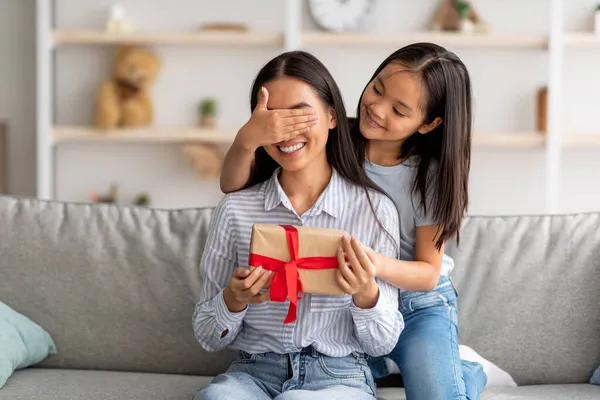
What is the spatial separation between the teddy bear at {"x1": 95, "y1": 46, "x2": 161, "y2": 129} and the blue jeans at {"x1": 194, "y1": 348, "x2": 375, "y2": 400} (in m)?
3.06

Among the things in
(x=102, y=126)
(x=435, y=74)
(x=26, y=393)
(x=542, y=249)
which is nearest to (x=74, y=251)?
(x=26, y=393)

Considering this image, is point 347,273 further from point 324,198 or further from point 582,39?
point 582,39

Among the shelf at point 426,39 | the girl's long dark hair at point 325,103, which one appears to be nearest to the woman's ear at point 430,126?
the girl's long dark hair at point 325,103

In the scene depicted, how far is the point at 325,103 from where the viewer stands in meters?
1.78

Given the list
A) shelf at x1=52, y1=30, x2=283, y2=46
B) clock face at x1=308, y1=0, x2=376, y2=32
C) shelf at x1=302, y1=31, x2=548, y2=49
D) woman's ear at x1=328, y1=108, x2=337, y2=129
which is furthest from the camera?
clock face at x1=308, y1=0, x2=376, y2=32

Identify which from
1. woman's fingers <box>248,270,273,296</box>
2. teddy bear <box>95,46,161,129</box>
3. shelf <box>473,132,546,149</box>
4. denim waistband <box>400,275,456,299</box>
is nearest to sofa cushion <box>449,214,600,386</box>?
denim waistband <box>400,275,456,299</box>

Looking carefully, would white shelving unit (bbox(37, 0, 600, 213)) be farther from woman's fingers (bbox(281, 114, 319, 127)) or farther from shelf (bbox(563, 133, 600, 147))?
woman's fingers (bbox(281, 114, 319, 127))

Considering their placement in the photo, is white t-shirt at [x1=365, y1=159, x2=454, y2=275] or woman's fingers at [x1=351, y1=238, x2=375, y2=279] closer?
woman's fingers at [x1=351, y1=238, x2=375, y2=279]

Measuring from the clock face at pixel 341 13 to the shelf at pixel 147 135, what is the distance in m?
0.84

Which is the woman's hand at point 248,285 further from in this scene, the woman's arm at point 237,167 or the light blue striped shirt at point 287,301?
the woman's arm at point 237,167

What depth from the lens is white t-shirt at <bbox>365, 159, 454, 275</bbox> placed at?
6.32ft

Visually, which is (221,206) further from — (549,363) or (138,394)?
(549,363)

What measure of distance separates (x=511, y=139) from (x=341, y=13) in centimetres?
120

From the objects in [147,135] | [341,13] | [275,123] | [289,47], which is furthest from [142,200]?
[275,123]
